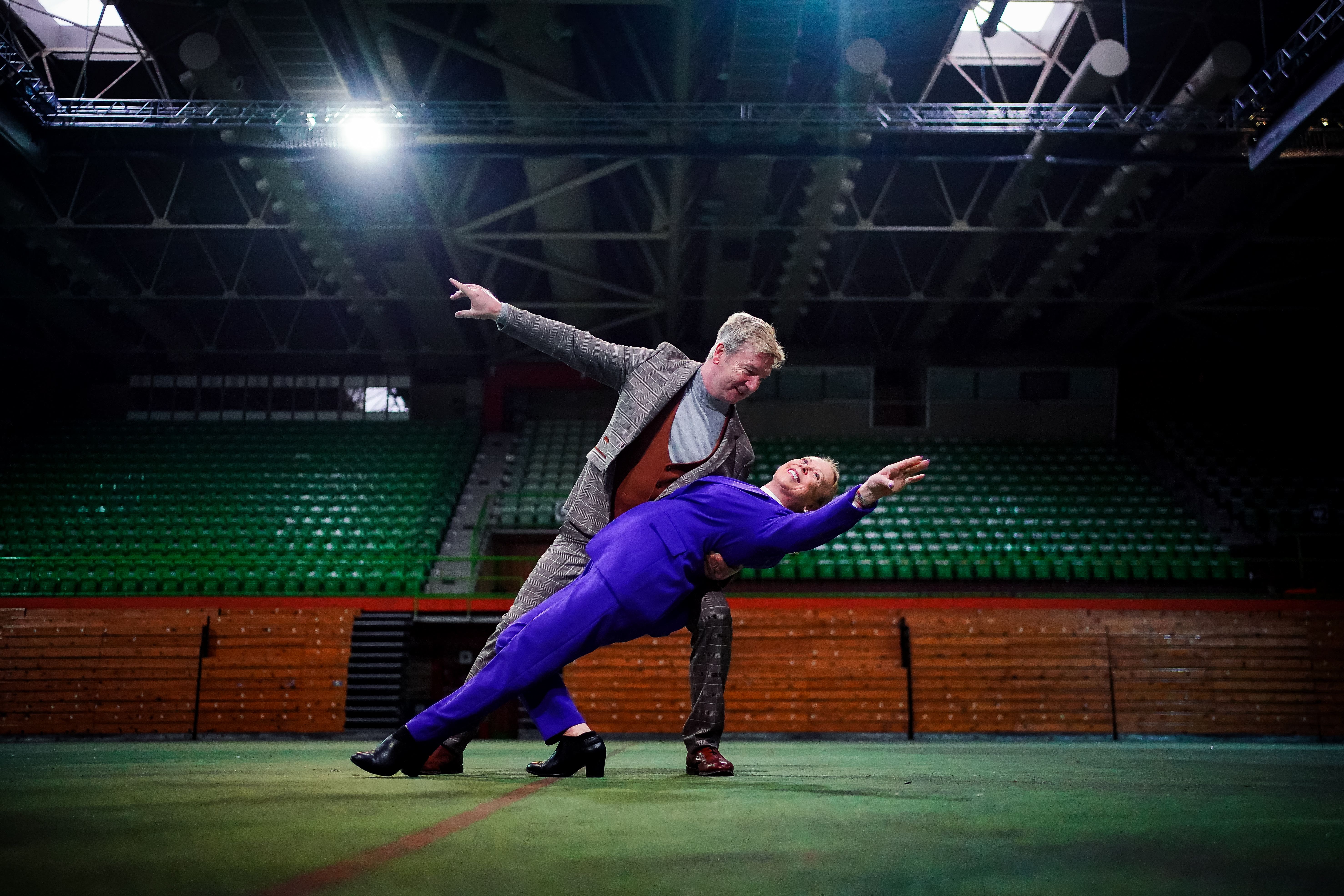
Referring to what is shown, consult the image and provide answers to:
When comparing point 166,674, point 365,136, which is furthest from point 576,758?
point 365,136

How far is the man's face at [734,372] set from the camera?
352 cm

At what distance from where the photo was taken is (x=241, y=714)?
38.6 feet

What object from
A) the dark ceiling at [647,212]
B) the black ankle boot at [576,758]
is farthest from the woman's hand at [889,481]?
the dark ceiling at [647,212]

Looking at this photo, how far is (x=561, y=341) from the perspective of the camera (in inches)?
144

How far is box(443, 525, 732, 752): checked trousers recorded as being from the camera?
146 inches

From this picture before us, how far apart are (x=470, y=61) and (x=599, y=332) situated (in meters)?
6.81

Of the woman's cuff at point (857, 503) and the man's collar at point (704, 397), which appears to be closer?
the woman's cuff at point (857, 503)

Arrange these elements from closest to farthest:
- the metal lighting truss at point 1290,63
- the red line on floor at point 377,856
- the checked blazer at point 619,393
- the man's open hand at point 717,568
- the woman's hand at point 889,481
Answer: the red line on floor at point 377,856, the woman's hand at point 889,481, the man's open hand at point 717,568, the checked blazer at point 619,393, the metal lighting truss at point 1290,63

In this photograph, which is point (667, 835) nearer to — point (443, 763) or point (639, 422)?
point (639, 422)

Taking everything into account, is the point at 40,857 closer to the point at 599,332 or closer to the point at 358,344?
the point at 599,332

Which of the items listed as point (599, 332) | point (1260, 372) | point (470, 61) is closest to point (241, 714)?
point (470, 61)

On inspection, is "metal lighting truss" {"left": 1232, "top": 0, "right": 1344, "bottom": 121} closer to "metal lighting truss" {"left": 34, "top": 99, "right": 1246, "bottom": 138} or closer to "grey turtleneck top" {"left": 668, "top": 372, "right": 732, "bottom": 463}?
"metal lighting truss" {"left": 34, "top": 99, "right": 1246, "bottom": 138}

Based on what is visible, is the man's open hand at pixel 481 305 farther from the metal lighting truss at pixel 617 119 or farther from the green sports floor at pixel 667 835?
the metal lighting truss at pixel 617 119

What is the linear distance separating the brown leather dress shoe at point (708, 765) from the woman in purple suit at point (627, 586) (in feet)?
2.36
